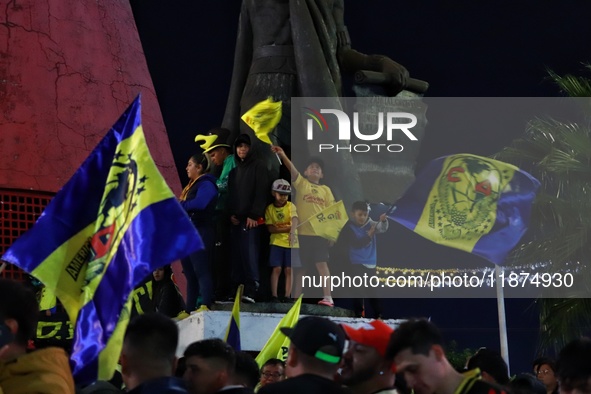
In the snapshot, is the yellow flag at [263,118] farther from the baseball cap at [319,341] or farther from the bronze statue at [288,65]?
the baseball cap at [319,341]

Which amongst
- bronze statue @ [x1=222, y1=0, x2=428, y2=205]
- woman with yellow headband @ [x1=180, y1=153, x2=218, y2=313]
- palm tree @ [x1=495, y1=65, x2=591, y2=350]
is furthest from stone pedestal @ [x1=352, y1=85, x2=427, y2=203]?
woman with yellow headband @ [x1=180, y1=153, x2=218, y2=313]

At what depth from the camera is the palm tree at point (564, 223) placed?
16406 mm

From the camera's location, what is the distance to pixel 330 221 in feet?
37.1

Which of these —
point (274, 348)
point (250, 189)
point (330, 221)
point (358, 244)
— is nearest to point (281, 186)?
point (250, 189)

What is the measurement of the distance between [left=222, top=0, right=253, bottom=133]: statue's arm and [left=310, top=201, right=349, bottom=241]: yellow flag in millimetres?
1477

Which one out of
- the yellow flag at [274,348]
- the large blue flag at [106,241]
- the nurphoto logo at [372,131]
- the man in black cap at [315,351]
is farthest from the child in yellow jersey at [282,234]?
the man in black cap at [315,351]

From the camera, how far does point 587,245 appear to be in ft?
55.1

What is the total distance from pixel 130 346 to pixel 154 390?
0.30 meters

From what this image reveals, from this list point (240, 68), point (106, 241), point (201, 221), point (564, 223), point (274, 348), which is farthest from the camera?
point (564, 223)

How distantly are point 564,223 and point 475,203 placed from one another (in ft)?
26.2

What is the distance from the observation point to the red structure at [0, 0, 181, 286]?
15.6m

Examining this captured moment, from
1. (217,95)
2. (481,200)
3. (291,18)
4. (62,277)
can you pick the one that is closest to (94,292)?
(62,277)

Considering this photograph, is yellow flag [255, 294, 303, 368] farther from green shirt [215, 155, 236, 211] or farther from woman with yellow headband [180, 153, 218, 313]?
green shirt [215, 155, 236, 211]

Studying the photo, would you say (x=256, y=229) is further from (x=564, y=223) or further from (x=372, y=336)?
(x=564, y=223)
